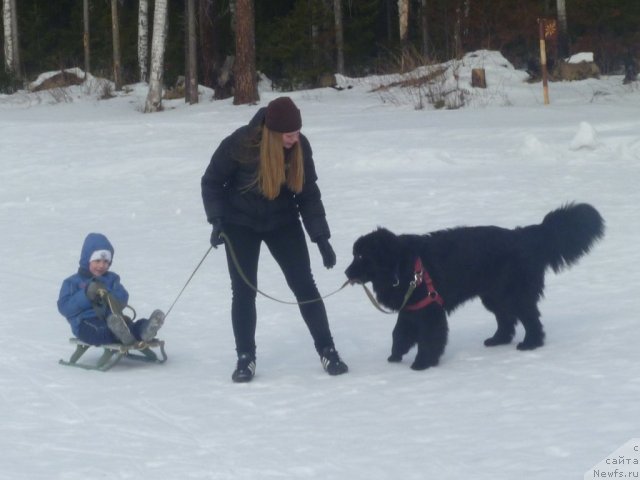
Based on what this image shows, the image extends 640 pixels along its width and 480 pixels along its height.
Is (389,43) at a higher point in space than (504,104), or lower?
higher

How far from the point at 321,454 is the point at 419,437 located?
0.49 m

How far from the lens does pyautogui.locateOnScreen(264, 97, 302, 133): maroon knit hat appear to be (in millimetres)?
5871

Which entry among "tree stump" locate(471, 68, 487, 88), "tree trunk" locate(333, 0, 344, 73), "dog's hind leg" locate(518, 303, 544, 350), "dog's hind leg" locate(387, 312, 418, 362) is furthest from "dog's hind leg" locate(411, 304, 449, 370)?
"tree trunk" locate(333, 0, 344, 73)

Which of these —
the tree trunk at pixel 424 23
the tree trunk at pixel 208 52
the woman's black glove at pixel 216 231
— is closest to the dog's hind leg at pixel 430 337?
the woman's black glove at pixel 216 231

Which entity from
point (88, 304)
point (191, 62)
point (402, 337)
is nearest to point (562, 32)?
point (191, 62)

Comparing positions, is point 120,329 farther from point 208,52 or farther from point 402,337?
point 208,52

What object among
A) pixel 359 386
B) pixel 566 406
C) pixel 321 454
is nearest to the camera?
pixel 321 454

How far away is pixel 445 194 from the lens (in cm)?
1198

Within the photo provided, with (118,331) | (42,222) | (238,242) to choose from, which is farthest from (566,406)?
(42,222)

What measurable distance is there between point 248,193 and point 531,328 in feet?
6.59

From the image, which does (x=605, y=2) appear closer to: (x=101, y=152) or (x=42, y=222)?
(x=101, y=152)

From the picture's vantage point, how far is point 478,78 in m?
20.3

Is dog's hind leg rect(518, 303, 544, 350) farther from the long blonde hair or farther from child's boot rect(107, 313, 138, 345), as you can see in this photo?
child's boot rect(107, 313, 138, 345)

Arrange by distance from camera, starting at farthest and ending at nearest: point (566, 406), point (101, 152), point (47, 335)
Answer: point (101, 152), point (47, 335), point (566, 406)
